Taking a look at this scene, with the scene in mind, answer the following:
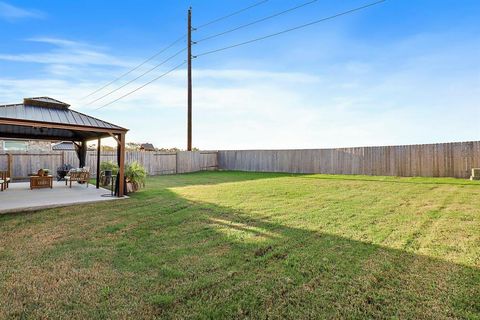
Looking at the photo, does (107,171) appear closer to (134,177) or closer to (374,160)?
(134,177)

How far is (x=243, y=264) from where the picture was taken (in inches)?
113

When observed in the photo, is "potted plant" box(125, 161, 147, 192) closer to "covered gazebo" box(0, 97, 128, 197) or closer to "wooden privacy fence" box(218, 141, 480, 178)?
"covered gazebo" box(0, 97, 128, 197)

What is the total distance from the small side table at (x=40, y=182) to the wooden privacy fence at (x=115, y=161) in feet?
12.3

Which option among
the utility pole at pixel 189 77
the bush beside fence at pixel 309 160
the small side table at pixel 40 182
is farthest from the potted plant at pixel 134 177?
the utility pole at pixel 189 77

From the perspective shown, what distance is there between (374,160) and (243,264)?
13.0 metres

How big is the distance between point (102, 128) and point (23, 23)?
8.16 meters

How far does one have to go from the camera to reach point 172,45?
18000 mm

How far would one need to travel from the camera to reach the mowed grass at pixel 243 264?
6.88ft

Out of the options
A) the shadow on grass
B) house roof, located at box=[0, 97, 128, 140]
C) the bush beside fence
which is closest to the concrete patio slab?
house roof, located at box=[0, 97, 128, 140]

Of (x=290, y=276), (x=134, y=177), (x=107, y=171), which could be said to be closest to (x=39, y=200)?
(x=134, y=177)

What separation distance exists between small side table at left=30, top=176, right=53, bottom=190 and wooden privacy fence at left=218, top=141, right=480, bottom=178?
1168 centimetres

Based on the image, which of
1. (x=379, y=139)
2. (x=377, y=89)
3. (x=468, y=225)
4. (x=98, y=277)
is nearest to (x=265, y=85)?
(x=377, y=89)

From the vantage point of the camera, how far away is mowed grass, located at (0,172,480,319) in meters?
2.10

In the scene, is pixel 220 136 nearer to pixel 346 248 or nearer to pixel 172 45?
pixel 172 45
